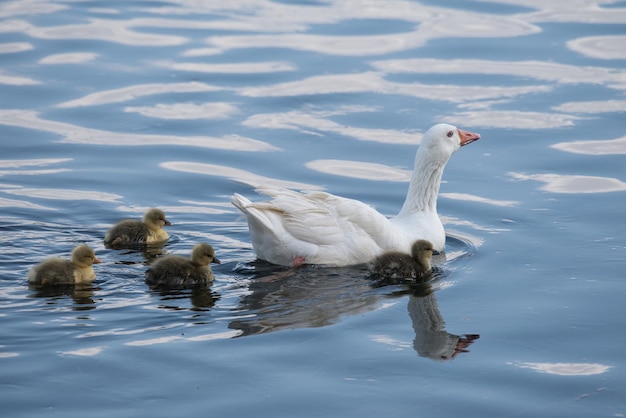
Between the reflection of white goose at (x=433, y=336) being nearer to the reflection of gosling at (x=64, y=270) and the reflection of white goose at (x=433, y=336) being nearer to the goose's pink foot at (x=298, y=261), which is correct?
the goose's pink foot at (x=298, y=261)

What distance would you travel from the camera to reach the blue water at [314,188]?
341 inches

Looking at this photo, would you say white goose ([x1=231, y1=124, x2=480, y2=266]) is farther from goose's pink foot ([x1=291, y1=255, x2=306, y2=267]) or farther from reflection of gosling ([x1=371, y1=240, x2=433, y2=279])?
reflection of gosling ([x1=371, y1=240, x2=433, y2=279])

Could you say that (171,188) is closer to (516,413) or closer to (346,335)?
(346,335)

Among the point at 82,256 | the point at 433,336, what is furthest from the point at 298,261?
the point at 433,336

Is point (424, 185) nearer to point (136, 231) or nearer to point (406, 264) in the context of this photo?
point (406, 264)

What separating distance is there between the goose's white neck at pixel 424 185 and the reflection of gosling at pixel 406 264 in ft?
4.17

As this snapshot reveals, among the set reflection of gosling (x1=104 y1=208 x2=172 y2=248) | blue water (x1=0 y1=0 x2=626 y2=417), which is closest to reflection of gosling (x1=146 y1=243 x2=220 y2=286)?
blue water (x1=0 y1=0 x2=626 y2=417)

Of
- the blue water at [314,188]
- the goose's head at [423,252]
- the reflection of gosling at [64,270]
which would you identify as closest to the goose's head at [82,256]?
the reflection of gosling at [64,270]

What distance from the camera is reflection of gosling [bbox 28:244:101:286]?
34.4ft

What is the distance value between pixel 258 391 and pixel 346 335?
136 cm

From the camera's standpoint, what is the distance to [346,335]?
9547 mm

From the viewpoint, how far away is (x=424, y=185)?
1274cm

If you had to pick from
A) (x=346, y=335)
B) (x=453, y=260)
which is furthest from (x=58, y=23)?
(x=346, y=335)

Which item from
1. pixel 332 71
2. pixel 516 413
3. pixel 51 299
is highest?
pixel 332 71
